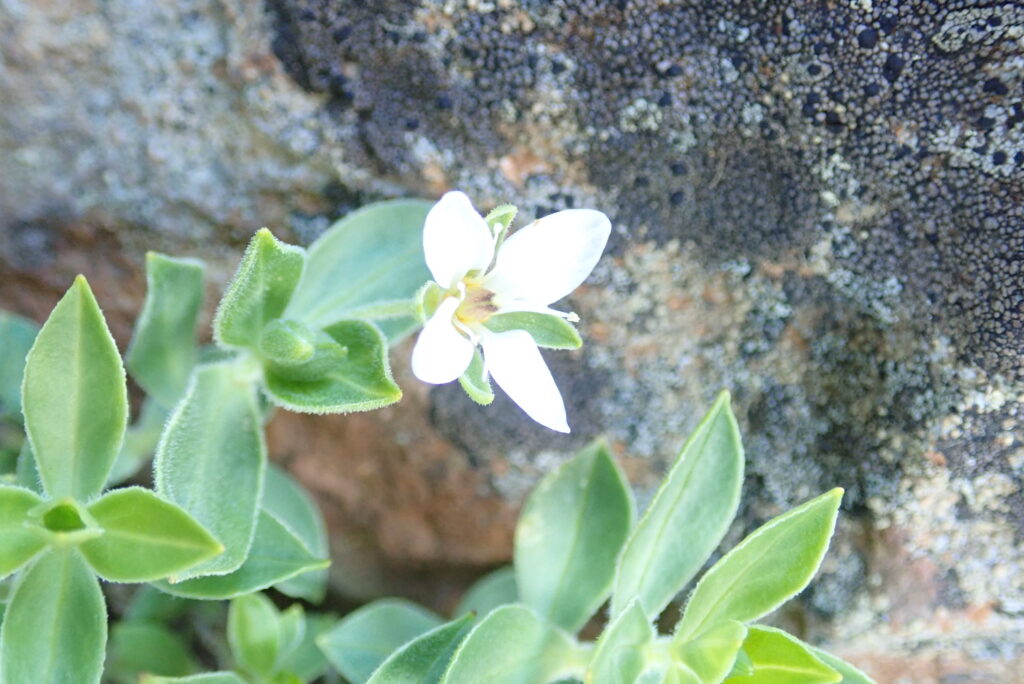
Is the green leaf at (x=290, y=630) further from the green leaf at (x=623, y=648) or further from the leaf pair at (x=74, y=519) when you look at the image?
the green leaf at (x=623, y=648)

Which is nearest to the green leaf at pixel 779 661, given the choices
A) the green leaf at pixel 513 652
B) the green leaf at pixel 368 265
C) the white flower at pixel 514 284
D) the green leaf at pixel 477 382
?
the green leaf at pixel 513 652

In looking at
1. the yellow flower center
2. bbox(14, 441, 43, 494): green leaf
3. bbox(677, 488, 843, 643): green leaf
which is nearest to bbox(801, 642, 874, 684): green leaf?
bbox(677, 488, 843, 643): green leaf

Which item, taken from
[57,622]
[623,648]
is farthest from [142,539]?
[623,648]

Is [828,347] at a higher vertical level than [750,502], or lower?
higher

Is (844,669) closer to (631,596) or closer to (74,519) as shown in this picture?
(631,596)

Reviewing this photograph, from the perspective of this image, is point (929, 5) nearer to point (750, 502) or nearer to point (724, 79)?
point (724, 79)

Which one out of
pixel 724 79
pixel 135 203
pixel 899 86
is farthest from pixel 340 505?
pixel 899 86

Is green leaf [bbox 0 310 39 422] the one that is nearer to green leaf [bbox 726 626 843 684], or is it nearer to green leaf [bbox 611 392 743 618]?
green leaf [bbox 611 392 743 618]
